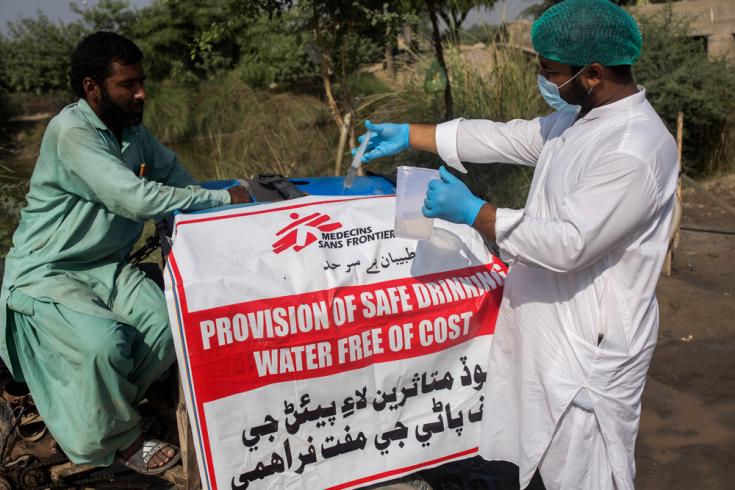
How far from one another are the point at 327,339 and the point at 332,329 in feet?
0.11

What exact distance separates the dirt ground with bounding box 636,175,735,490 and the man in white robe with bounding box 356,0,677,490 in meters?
1.33

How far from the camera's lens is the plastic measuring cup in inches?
89.0

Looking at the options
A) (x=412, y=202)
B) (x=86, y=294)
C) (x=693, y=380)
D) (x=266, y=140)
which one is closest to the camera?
(x=412, y=202)

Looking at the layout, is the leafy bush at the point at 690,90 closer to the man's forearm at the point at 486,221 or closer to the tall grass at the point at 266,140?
the tall grass at the point at 266,140

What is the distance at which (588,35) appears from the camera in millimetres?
2000

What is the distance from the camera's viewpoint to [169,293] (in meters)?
2.05

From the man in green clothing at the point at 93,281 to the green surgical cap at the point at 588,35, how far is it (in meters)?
1.18

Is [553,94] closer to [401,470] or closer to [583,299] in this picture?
[583,299]

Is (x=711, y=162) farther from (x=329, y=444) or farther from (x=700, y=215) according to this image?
(x=329, y=444)

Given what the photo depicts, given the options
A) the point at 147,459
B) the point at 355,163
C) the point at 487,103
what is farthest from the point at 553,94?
the point at 487,103

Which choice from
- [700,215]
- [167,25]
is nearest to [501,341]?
[700,215]

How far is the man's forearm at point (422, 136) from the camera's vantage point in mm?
2770

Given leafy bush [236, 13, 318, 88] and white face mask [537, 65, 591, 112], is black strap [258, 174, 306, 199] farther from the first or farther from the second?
leafy bush [236, 13, 318, 88]

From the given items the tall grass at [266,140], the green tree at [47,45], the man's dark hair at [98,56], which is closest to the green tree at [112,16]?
the green tree at [47,45]
